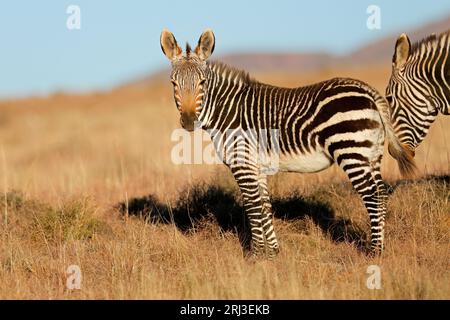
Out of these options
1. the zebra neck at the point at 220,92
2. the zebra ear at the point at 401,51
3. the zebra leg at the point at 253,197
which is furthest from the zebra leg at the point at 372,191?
the zebra ear at the point at 401,51

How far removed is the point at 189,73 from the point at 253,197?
5.90 feet

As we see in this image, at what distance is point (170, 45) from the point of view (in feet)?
26.5

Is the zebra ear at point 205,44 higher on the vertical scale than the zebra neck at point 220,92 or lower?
higher

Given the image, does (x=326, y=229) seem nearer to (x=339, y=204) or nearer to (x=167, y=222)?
(x=339, y=204)

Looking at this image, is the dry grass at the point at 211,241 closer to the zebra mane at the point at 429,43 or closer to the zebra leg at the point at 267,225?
the zebra leg at the point at 267,225

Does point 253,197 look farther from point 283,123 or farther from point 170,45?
point 170,45

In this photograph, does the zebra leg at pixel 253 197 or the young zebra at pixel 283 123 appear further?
the zebra leg at pixel 253 197

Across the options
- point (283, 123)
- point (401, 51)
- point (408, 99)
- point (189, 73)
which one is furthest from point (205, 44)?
point (408, 99)

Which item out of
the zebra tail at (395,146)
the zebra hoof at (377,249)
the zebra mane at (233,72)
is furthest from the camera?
the zebra mane at (233,72)

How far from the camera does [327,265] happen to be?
24.0 ft

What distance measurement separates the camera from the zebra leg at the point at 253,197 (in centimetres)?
788

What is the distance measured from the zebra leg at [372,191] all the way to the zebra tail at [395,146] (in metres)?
0.34

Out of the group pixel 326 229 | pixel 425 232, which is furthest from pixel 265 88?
pixel 425 232

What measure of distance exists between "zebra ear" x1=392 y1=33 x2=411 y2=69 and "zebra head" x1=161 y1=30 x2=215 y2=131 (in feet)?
9.55
